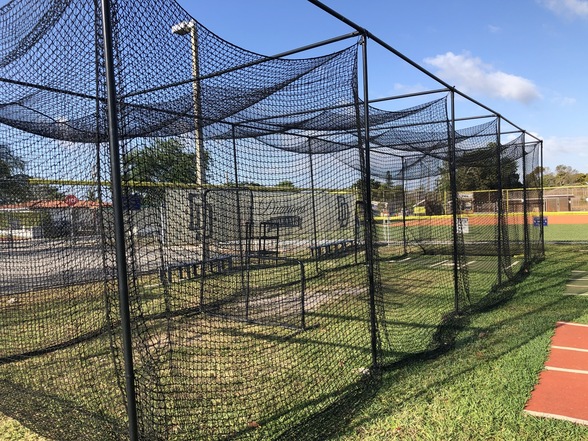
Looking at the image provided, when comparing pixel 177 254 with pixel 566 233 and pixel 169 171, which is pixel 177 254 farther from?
pixel 566 233

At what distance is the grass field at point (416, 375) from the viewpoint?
2820mm

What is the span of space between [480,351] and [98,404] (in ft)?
11.3

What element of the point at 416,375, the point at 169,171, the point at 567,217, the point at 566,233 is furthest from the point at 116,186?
the point at 567,217

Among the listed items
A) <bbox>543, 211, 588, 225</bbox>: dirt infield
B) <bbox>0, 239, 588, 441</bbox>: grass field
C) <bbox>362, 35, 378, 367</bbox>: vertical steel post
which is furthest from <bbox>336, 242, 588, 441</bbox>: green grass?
<bbox>543, 211, 588, 225</bbox>: dirt infield

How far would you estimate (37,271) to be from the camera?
7.00m

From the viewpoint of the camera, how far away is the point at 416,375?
Result: 12.1ft

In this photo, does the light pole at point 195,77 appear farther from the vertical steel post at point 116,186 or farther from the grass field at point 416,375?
the grass field at point 416,375

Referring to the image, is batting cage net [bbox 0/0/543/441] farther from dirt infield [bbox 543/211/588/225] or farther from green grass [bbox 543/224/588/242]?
dirt infield [bbox 543/211/588/225]

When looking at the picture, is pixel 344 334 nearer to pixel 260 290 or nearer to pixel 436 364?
pixel 436 364

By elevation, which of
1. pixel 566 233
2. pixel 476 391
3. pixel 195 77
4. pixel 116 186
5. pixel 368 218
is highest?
pixel 195 77

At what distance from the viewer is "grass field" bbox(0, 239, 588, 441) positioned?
9.25ft

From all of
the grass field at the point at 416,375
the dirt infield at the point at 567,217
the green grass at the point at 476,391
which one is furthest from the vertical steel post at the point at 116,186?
the dirt infield at the point at 567,217

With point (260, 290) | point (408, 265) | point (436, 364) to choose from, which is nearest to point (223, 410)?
point (436, 364)

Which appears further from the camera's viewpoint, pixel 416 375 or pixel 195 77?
pixel 416 375
